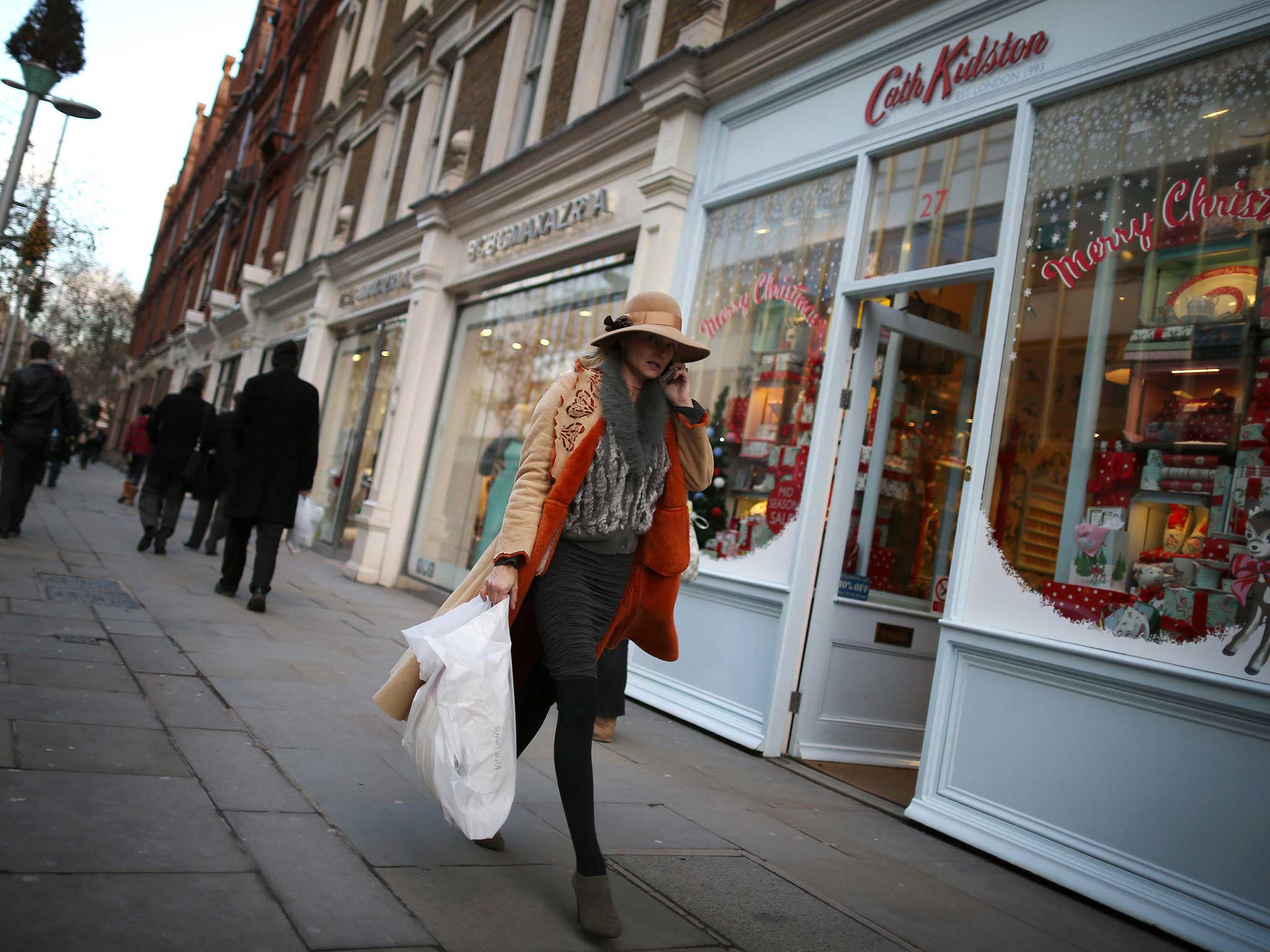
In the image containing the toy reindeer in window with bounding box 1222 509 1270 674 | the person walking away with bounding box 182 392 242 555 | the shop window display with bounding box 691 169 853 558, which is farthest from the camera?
the person walking away with bounding box 182 392 242 555

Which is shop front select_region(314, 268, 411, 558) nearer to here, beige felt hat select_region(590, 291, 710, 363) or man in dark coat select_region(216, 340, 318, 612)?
man in dark coat select_region(216, 340, 318, 612)

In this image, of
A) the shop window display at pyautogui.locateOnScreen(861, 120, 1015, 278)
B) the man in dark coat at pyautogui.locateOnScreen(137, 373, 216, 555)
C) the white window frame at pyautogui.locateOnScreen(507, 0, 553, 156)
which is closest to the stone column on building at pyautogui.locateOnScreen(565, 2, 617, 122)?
the white window frame at pyautogui.locateOnScreen(507, 0, 553, 156)

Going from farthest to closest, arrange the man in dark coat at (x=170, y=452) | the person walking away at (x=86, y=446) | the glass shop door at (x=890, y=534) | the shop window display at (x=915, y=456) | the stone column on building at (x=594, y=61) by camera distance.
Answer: the person walking away at (x=86, y=446) → the man in dark coat at (x=170, y=452) → the stone column on building at (x=594, y=61) → the shop window display at (x=915, y=456) → the glass shop door at (x=890, y=534)


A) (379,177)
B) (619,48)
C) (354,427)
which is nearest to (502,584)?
(619,48)

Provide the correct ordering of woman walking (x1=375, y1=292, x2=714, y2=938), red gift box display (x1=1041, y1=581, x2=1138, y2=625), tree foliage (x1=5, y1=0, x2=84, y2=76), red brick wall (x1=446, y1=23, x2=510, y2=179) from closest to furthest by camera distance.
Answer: woman walking (x1=375, y1=292, x2=714, y2=938) < red gift box display (x1=1041, y1=581, x2=1138, y2=625) < red brick wall (x1=446, y1=23, x2=510, y2=179) < tree foliage (x1=5, y1=0, x2=84, y2=76)

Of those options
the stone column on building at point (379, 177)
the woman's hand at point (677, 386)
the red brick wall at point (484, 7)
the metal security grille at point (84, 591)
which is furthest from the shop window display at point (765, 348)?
the stone column on building at point (379, 177)

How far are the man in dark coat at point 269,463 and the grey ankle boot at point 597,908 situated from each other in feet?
17.7

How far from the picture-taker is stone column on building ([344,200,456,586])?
11906 mm

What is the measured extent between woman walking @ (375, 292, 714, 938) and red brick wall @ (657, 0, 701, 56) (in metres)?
6.02

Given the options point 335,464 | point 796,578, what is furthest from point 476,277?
point 796,578

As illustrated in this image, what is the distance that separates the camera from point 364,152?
17.1 metres

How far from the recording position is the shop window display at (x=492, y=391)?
966 cm

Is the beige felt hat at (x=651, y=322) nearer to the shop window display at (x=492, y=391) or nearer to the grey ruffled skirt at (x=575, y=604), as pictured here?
the grey ruffled skirt at (x=575, y=604)

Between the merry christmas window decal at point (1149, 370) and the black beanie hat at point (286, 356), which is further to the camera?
the black beanie hat at point (286, 356)
